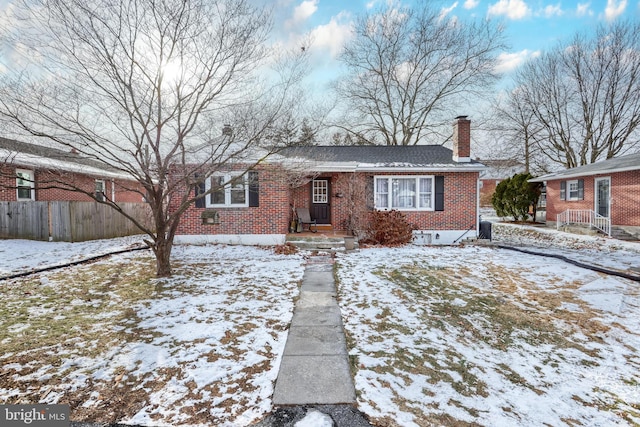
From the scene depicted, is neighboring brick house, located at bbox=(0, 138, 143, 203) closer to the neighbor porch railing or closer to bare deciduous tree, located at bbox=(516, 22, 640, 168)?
the neighbor porch railing

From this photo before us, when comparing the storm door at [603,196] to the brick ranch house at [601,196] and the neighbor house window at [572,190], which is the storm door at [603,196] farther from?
the neighbor house window at [572,190]

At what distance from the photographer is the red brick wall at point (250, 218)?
10555 mm

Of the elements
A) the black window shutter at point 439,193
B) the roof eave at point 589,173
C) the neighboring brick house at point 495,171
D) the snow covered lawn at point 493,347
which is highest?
the neighboring brick house at point 495,171

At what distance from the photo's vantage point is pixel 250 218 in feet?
35.0

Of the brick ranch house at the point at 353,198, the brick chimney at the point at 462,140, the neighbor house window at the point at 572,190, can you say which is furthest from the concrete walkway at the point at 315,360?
the neighbor house window at the point at 572,190

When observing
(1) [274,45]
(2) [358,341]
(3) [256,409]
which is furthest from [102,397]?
(1) [274,45]

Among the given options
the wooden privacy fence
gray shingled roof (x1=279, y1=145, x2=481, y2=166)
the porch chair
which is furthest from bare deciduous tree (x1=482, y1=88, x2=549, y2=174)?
the wooden privacy fence

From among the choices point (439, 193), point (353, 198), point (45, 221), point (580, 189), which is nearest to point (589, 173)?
point (580, 189)

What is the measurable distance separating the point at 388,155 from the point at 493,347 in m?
10.5

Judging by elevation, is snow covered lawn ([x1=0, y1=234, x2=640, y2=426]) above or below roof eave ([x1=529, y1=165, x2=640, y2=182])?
below

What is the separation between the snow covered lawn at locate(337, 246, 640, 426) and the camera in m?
2.62

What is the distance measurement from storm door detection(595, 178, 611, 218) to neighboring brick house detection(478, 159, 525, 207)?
488 centimetres

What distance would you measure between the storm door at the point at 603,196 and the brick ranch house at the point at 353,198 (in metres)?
7.91

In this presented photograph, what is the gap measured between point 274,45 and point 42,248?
32.3ft
